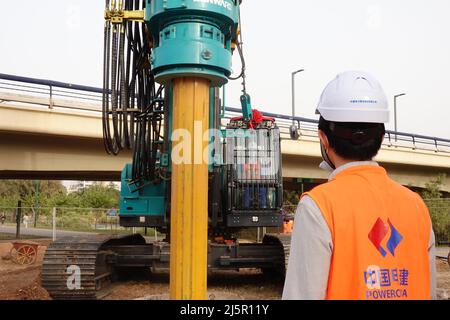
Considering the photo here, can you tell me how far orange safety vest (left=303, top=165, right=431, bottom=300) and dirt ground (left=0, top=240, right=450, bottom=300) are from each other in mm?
6041

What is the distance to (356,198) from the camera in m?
1.66

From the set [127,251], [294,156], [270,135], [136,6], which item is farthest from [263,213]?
[294,156]

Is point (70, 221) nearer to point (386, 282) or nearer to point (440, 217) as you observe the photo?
point (440, 217)

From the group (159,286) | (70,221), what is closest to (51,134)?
(159,286)

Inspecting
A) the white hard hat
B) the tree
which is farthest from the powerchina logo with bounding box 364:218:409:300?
the tree

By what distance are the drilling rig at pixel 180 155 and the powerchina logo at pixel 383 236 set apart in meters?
1.46

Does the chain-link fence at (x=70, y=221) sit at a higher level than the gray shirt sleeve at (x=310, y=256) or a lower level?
lower

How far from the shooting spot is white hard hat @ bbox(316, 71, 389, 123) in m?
1.81

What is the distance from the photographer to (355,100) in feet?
5.98

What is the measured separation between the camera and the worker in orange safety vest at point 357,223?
160 cm

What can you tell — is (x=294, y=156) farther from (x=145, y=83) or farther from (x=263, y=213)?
(x=145, y=83)

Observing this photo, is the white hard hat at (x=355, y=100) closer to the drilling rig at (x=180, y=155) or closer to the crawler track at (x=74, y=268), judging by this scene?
the drilling rig at (x=180, y=155)

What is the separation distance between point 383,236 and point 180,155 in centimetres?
156

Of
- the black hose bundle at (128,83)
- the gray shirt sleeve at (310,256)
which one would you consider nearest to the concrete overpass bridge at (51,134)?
the black hose bundle at (128,83)
